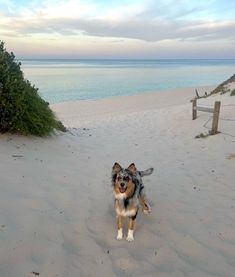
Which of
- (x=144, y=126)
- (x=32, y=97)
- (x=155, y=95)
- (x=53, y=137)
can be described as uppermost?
(x=32, y=97)

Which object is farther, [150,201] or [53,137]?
[53,137]

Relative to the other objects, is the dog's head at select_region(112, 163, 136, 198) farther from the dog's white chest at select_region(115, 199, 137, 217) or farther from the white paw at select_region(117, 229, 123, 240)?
the white paw at select_region(117, 229, 123, 240)

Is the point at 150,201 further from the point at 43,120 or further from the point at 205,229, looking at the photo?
the point at 43,120

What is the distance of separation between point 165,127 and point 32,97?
6592 millimetres

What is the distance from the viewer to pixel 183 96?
108ft

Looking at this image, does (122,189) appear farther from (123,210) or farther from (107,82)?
(107,82)

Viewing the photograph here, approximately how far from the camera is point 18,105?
8.87 meters

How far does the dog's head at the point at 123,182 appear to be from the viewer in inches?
190

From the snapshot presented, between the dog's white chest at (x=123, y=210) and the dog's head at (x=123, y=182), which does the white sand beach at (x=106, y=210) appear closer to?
the dog's white chest at (x=123, y=210)

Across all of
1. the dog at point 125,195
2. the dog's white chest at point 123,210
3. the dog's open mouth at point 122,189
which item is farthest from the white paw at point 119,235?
the dog's open mouth at point 122,189

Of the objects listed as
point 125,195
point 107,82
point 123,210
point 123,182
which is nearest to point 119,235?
point 123,210

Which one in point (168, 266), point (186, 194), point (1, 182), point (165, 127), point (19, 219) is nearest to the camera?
point (168, 266)

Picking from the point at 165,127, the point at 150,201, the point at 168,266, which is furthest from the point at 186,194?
the point at 165,127

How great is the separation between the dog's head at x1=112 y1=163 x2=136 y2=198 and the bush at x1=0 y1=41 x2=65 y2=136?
4.61 m
